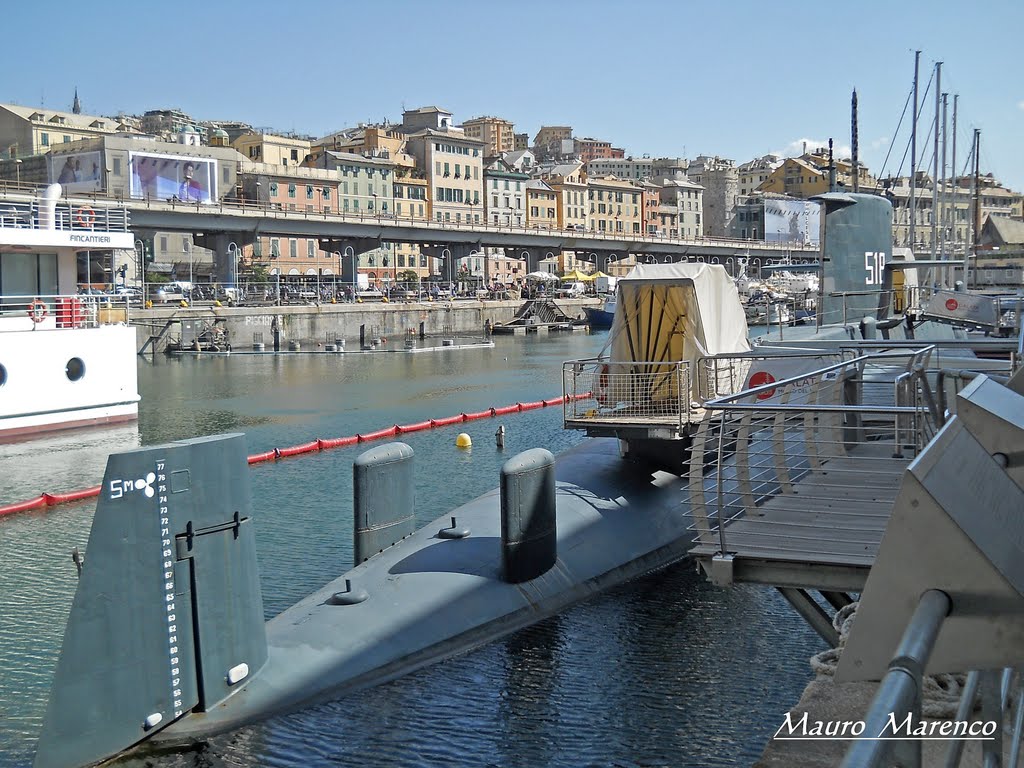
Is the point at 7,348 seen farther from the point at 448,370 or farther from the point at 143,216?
the point at 143,216

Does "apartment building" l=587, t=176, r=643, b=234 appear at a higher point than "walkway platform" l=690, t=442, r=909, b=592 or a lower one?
higher

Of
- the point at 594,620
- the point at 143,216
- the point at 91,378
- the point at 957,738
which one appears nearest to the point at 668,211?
the point at 143,216

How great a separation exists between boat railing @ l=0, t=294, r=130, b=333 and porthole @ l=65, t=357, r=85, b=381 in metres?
0.97

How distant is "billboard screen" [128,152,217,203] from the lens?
85.4 m

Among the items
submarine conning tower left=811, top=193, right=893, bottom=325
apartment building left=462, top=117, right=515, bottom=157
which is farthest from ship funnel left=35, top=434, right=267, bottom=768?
apartment building left=462, top=117, right=515, bottom=157

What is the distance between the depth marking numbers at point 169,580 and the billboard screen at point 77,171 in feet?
272

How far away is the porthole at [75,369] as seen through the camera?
31.2 metres

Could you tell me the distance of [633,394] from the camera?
18.1m

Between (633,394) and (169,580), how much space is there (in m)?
10.1

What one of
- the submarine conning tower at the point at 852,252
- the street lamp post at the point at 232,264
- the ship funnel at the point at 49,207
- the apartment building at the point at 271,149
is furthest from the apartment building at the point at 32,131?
the submarine conning tower at the point at 852,252

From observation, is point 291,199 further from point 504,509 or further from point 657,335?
point 504,509

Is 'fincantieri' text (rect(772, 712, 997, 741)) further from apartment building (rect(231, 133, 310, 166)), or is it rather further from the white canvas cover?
apartment building (rect(231, 133, 310, 166))

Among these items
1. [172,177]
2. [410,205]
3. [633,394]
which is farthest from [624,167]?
[633,394]

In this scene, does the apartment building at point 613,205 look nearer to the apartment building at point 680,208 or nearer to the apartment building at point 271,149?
the apartment building at point 680,208
